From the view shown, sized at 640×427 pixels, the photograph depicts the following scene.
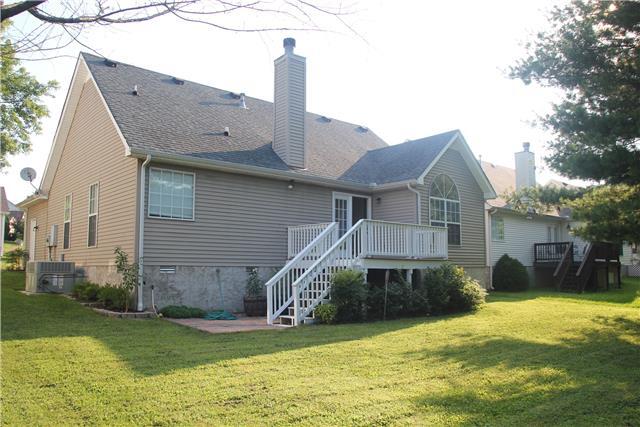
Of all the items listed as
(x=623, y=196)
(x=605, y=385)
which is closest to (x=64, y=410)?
(x=605, y=385)

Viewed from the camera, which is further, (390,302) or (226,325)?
(390,302)

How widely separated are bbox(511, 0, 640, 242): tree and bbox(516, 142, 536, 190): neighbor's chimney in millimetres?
15314

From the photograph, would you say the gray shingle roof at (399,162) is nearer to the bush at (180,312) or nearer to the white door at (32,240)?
the bush at (180,312)

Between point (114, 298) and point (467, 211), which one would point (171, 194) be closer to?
point (114, 298)

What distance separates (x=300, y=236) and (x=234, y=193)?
Result: 2.05 meters

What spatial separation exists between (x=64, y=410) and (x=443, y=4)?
5190 millimetres

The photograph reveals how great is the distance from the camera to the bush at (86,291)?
1240 cm

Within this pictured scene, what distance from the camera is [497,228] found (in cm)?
2258

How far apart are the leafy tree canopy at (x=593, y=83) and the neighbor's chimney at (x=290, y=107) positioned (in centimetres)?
638

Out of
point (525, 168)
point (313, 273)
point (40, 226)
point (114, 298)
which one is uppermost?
point (525, 168)

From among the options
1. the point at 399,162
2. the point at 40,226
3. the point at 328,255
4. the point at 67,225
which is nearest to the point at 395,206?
the point at 399,162

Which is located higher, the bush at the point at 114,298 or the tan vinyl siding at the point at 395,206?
the tan vinyl siding at the point at 395,206

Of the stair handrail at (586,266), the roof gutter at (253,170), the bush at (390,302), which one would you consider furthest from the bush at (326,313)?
the stair handrail at (586,266)

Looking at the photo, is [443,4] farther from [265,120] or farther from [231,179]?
[265,120]
